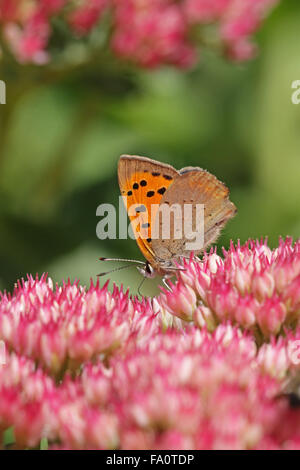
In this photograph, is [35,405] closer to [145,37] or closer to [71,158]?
[145,37]

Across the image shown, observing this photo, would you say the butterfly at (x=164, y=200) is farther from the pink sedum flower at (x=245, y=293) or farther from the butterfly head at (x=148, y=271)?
the pink sedum flower at (x=245, y=293)

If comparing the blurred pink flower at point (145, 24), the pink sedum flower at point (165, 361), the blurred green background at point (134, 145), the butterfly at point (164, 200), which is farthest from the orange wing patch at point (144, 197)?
the blurred green background at point (134, 145)

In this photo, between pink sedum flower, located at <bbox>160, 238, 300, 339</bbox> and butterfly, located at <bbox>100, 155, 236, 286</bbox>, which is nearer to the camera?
pink sedum flower, located at <bbox>160, 238, 300, 339</bbox>

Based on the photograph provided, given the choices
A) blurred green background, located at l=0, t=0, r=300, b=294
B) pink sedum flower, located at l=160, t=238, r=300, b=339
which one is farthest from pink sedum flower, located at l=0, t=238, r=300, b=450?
blurred green background, located at l=0, t=0, r=300, b=294

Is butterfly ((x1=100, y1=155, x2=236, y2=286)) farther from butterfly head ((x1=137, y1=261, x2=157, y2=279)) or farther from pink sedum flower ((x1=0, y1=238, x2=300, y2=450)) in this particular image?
pink sedum flower ((x1=0, y1=238, x2=300, y2=450))

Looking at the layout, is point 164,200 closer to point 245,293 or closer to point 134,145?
point 245,293
